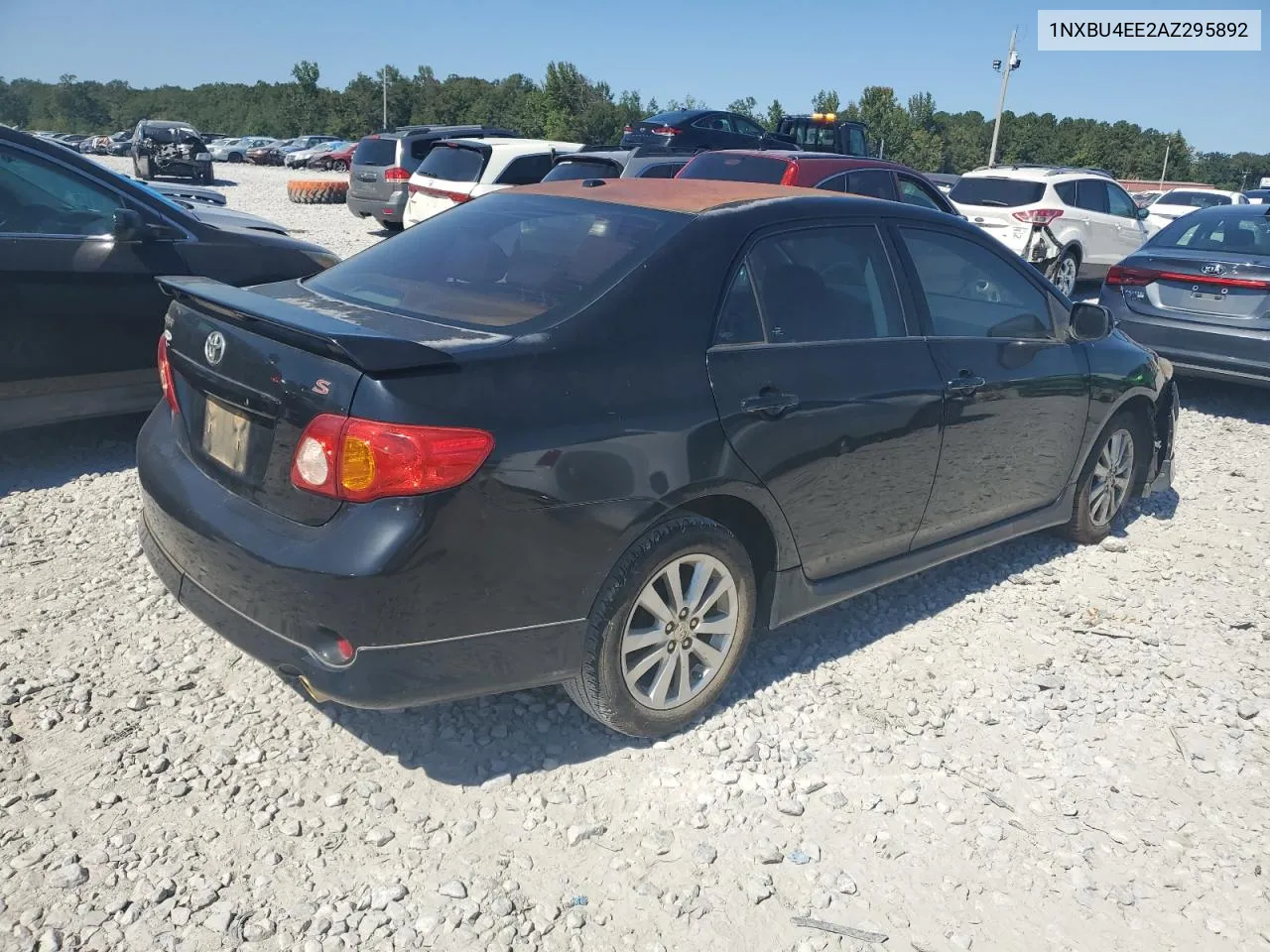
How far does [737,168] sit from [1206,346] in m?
4.26

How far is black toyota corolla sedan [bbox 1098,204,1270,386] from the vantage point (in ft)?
24.3

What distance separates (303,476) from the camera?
105 inches

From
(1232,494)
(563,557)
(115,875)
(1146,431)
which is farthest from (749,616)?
(1232,494)

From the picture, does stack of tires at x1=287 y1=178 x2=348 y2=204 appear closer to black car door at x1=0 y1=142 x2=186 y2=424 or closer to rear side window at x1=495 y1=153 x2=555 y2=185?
rear side window at x1=495 y1=153 x2=555 y2=185

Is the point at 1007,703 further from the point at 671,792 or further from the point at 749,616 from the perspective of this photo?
the point at 671,792

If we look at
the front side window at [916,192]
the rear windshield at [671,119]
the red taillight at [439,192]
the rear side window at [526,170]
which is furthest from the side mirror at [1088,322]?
the rear windshield at [671,119]

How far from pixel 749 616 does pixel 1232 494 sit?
419cm

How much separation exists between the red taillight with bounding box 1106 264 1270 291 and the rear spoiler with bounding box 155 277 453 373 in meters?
6.88

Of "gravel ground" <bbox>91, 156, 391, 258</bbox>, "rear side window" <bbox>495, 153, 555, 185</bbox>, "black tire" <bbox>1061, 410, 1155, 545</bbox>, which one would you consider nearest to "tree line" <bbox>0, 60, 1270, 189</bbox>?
"gravel ground" <bbox>91, 156, 391, 258</bbox>

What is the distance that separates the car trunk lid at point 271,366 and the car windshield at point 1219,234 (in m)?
7.31

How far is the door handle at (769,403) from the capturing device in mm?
3186

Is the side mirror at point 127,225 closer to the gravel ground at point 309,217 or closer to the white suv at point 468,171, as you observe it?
the gravel ground at point 309,217

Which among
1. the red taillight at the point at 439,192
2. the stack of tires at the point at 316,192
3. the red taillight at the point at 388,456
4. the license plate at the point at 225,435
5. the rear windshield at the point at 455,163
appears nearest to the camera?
the red taillight at the point at 388,456

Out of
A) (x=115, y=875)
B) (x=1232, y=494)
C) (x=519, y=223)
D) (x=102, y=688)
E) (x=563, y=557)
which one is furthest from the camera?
(x=1232, y=494)
